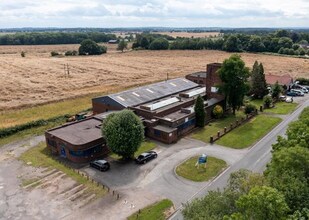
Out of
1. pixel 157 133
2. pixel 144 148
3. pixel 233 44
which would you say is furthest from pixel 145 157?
pixel 233 44

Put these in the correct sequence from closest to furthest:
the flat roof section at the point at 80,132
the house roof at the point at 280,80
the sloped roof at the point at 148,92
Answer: the flat roof section at the point at 80,132 < the sloped roof at the point at 148,92 < the house roof at the point at 280,80

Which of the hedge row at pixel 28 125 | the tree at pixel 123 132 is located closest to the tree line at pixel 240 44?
the hedge row at pixel 28 125

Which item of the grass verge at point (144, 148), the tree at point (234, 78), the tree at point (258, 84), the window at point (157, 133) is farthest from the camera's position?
the tree at point (258, 84)

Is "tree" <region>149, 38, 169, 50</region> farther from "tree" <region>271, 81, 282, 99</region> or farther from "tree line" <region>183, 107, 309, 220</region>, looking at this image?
"tree line" <region>183, 107, 309, 220</region>

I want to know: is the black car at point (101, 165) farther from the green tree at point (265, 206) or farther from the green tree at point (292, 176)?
the green tree at point (265, 206)

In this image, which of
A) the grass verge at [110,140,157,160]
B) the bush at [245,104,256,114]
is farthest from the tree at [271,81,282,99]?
the grass verge at [110,140,157,160]

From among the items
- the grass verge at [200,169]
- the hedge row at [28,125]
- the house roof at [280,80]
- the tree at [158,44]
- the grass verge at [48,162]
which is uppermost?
the tree at [158,44]

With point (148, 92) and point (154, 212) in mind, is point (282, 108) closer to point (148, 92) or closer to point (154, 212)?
point (148, 92)
